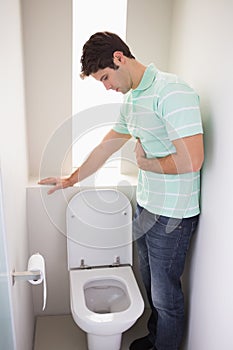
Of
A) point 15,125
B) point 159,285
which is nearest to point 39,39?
point 15,125

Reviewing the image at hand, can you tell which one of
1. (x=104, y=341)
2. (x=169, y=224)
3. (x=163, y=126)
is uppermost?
(x=163, y=126)

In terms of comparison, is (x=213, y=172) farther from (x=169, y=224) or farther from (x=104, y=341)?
(x=104, y=341)

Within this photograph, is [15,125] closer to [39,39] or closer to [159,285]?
[39,39]

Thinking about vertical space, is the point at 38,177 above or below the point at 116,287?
above

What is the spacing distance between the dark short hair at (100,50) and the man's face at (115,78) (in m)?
0.02

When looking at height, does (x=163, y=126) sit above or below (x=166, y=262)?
above

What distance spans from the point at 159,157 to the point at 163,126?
0.38 ft

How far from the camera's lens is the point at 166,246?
53.0 inches

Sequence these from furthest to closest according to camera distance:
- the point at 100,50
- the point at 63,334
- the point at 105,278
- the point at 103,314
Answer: the point at 63,334 < the point at 105,278 < the point at 103,314 < the point at 100,50

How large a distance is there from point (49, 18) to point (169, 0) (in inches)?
21.7

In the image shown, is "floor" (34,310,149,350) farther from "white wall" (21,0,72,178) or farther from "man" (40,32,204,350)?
"white wall" (21,0,72,178)

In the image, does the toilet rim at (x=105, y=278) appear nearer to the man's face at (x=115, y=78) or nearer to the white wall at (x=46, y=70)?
the white wall at (x=46, y=70)

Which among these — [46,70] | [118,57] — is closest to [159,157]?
[118,57]

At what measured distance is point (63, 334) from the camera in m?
1.79
